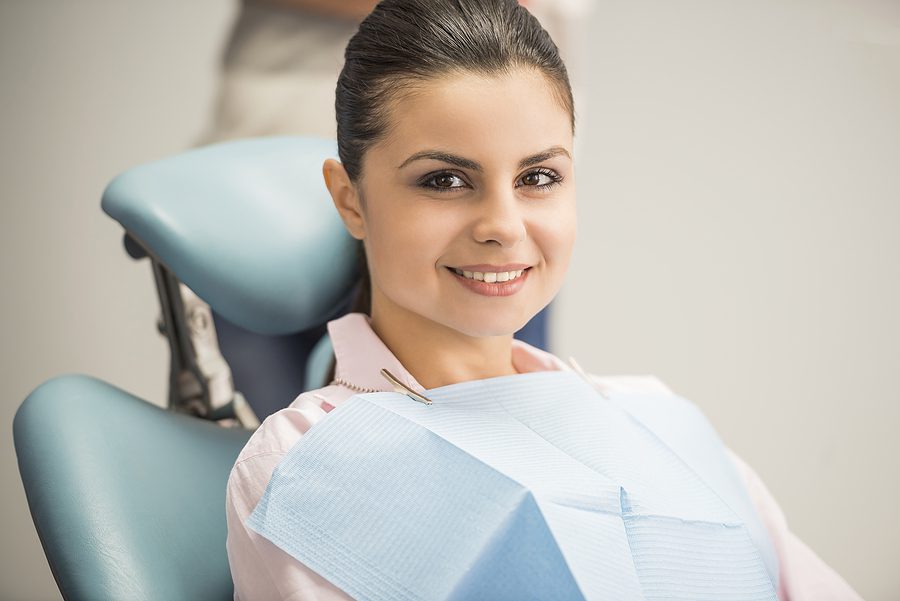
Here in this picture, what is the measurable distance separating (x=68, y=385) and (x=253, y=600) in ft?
0.99

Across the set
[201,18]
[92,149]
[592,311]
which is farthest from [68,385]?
[592,311]

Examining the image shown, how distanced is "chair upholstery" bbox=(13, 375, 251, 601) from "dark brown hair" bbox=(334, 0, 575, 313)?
33cm

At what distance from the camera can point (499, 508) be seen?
67 centimetres

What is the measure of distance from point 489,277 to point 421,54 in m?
0.20

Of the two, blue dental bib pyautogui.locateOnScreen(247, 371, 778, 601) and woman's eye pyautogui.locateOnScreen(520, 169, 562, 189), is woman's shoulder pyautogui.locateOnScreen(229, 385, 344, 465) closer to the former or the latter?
blue dental bib pyautogui.locateOnScreen(247, 371, 778, 601)

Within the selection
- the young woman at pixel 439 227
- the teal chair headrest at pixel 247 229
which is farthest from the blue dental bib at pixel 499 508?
the teal chair headrest at pixel 247 229

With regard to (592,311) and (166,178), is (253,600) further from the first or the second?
(592,311)

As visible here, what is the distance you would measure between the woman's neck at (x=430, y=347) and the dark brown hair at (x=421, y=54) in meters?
0.15

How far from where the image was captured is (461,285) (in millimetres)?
767

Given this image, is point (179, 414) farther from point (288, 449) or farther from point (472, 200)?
point (472, 200)

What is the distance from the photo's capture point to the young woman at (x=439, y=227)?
696 mm

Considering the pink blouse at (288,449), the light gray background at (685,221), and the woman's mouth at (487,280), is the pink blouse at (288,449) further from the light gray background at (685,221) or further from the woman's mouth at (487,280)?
the light gray background at (685,221)

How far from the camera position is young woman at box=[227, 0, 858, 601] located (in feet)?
2.28

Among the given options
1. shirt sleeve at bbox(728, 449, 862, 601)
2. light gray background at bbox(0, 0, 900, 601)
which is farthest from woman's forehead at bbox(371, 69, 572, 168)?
light gray background at bbox(0, 0, 900, 601)
